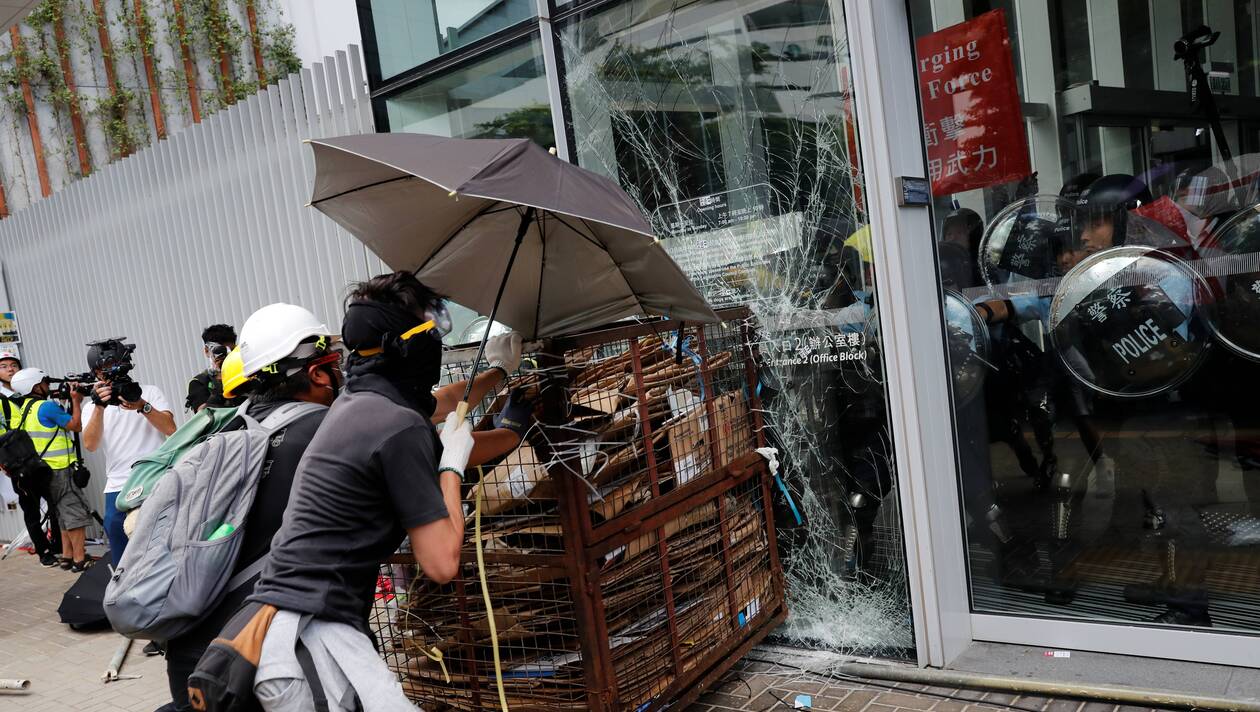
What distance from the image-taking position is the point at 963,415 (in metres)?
4.27

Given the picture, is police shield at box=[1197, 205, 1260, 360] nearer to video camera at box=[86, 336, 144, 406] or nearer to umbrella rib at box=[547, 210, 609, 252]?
umbrella rib at box=[547, 210, 609, 252]

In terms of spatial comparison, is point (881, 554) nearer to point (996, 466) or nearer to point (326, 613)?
point (996, 466)

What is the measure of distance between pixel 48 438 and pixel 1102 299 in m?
8.77

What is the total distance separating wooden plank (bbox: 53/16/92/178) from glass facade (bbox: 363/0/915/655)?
1295 centimetres

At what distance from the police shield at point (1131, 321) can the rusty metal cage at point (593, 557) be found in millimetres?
1651

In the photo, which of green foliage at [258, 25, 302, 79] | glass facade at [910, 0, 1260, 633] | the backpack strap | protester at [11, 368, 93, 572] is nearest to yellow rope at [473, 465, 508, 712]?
the backpack strap

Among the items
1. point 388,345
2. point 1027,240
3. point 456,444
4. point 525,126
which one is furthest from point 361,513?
point 525,126

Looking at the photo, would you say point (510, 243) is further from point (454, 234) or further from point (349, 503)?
point (349, 503)

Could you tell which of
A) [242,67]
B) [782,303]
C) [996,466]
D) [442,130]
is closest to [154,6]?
[242,67]

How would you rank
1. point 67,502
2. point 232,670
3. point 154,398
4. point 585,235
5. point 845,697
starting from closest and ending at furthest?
point 232,670 → point 585,235 → point 845,697 → point 154,398 → point 67,502

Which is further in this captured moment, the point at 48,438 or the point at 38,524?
the point at 38,524

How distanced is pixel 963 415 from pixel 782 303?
3.20ft

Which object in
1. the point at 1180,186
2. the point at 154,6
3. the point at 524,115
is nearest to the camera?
the point at 1180,186

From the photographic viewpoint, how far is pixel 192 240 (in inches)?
299
